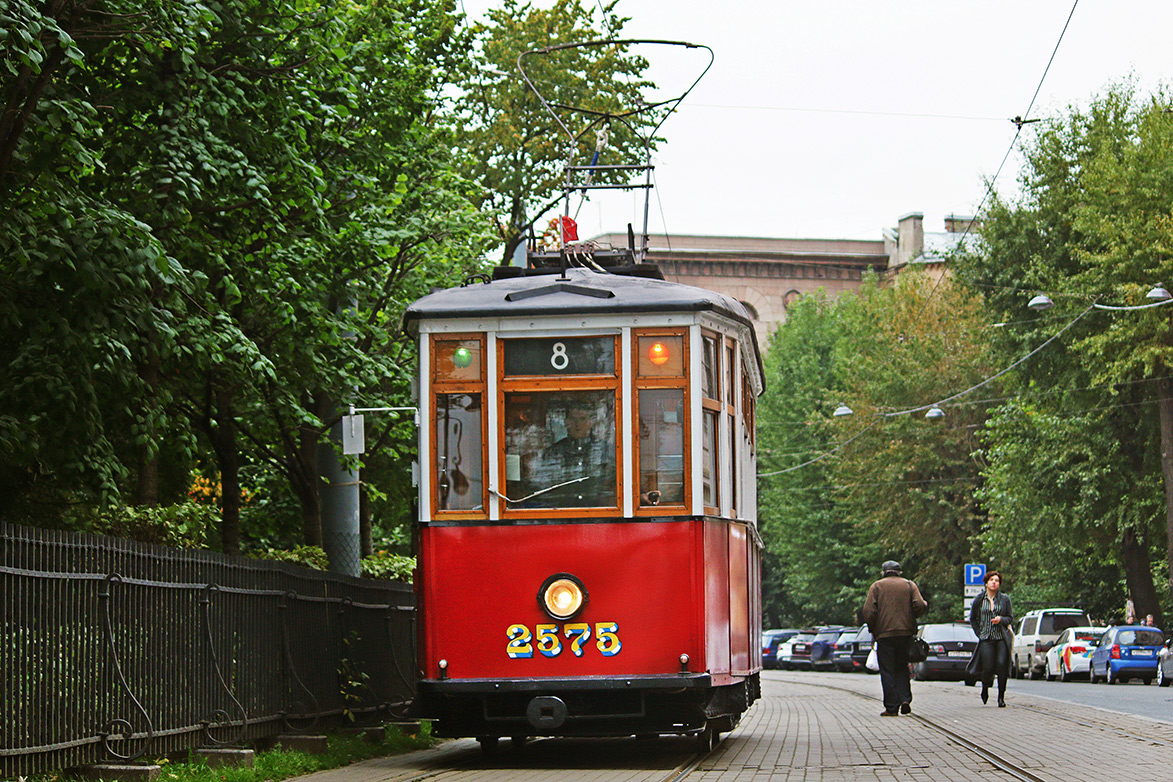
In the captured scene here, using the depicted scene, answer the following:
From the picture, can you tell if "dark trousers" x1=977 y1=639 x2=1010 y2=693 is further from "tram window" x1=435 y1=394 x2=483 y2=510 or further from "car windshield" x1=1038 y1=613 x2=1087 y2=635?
"car windshield" x1=1038 y1=613 x2=1087 y2=635

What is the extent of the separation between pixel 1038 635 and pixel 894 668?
24366 mm

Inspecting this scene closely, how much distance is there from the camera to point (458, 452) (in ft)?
40.1

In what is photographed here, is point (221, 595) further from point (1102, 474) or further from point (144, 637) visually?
point (1102, 474)

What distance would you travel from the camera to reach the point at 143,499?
17531 mm

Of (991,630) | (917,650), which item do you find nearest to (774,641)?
(991,630)

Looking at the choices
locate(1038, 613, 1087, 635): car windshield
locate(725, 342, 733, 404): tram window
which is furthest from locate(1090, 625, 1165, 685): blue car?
locate(725, 342, 733, 404): tram window

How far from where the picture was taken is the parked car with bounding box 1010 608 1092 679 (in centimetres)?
4035

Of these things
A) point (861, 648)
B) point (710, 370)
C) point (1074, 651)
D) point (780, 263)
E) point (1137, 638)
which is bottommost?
point (861, 648)

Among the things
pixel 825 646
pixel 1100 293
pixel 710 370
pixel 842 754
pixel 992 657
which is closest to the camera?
pixel 710 370

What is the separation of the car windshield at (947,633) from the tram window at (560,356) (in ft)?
92.5

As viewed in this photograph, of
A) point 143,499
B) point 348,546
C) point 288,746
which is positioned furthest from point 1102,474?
point 288,746

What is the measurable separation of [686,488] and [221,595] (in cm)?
347

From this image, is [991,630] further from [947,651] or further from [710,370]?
[947,651]

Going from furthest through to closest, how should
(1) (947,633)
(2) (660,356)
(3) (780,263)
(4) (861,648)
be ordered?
(3) (780,263)
(4) (861,648)
(1) (947,633)
(2) (660,356)
